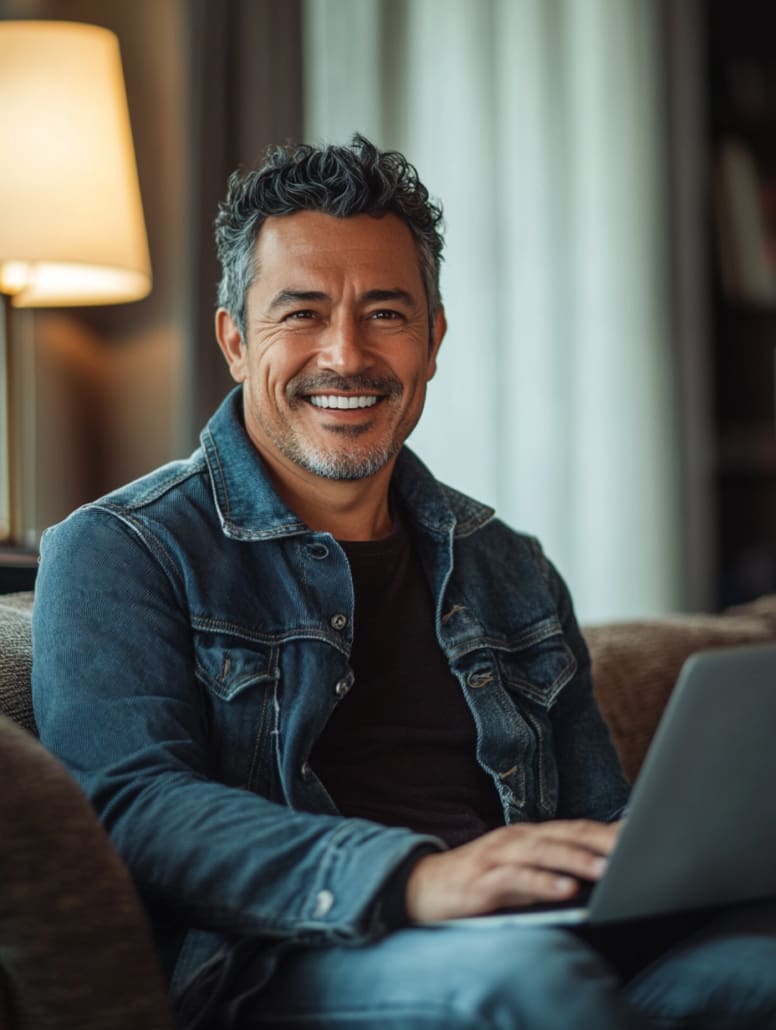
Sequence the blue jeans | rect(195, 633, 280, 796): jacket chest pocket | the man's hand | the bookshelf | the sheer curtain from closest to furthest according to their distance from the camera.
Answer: the blue jeans
the man's hand
rect(195, 633, 280, 796): jacket chest pocket
the sheer curtain
the bookshelf

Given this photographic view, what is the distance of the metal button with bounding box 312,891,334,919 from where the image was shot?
1.04 meters

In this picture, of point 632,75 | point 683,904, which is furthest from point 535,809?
point 632,75

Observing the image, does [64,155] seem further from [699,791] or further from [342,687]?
[699,791]

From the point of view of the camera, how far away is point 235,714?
1.28 meters

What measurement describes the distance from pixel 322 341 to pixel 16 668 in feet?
1.52

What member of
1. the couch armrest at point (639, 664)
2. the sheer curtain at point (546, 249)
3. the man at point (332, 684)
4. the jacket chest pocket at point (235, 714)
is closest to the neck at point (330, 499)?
the man at point (332, 684)

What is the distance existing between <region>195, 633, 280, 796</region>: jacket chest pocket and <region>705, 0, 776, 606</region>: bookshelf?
250 cm

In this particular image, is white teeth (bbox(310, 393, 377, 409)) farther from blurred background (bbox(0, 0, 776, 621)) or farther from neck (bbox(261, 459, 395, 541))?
blurred background (bbox(0, 0, 776, 621))

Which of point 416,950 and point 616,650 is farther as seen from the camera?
point 616,650

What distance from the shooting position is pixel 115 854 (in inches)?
40.2

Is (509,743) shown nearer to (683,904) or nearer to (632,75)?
(683,904)

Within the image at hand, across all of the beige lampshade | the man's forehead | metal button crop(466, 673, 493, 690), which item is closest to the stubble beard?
the man's forehead

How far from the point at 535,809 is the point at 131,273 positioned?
1202mm

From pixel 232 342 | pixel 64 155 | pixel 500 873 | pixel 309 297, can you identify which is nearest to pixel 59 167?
pixel 64 155
